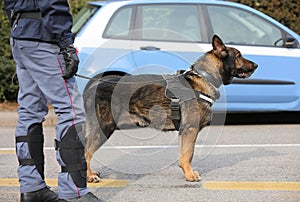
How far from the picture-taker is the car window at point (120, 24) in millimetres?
8961

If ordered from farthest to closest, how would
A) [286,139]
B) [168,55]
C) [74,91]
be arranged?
[168,55] < [286,139] < [74,91]

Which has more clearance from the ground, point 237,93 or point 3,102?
point 237,93

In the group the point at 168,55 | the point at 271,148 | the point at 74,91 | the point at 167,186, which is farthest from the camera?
the point at 168,55

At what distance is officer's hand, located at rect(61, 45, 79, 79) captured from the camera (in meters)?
4.43

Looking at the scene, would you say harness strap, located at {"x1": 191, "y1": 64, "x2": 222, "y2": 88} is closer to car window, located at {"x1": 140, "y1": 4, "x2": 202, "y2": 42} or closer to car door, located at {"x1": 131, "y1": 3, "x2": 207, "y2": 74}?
car door, located at {"x1": 131, "y1": 3, "x2": 207, "y2": 74}

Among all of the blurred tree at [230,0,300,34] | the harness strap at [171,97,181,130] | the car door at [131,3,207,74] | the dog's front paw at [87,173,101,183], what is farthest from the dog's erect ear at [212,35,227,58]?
the blurred tree at [230,0,300,34]

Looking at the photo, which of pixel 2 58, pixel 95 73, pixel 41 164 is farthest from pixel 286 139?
pixel 2 58

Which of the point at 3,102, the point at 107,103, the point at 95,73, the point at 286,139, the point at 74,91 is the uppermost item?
the point at 74,91

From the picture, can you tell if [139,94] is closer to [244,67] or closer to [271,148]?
[244,67]

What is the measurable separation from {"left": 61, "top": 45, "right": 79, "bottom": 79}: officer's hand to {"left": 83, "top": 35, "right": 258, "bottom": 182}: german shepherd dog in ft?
4.06

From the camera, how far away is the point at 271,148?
746cm

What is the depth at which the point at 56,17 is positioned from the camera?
4305 millimetres

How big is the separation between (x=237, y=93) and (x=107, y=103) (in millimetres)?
3758

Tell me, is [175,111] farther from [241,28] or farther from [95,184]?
[241,28]
